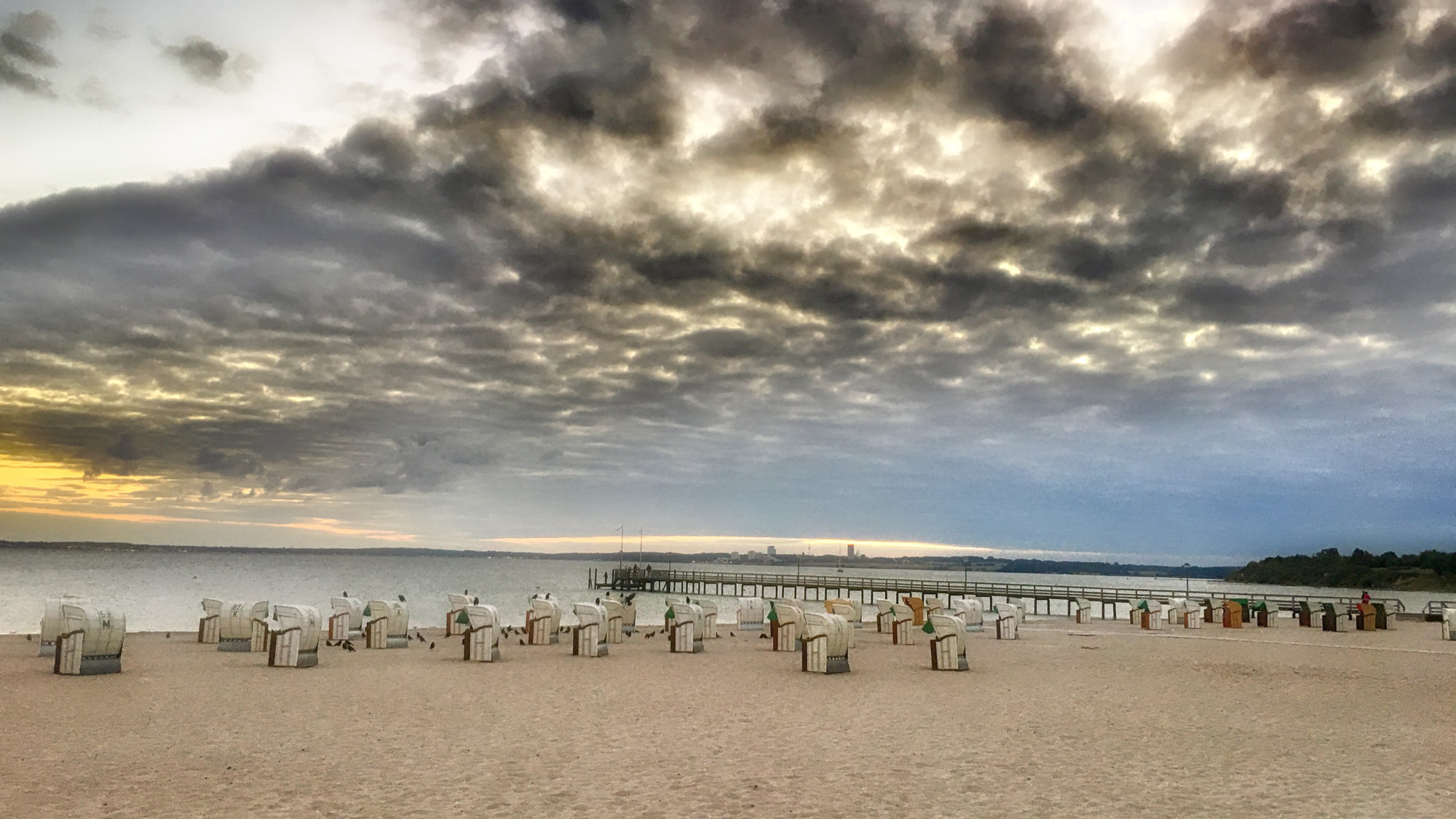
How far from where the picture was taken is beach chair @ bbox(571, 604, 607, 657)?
21.7 m

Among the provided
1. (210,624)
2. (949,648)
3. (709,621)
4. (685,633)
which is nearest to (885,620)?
(709,621)

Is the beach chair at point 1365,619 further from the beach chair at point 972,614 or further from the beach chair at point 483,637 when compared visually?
the beach chair at point 483,637

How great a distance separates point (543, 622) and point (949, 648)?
33.9 feet

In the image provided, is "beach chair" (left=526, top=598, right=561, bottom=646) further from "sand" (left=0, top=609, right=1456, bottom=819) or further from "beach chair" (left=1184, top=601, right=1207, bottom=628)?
"beach chair" (left=1184, top=601, right=1207, bottom=628)

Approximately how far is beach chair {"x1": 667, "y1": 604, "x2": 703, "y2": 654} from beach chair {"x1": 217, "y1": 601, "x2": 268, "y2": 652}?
9.17 m

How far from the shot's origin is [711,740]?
1144cm

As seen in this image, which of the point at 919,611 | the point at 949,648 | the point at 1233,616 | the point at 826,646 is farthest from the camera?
the point at 1233,616

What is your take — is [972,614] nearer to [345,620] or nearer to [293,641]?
[345,620]

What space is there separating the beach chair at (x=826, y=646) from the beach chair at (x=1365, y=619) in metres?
28.0

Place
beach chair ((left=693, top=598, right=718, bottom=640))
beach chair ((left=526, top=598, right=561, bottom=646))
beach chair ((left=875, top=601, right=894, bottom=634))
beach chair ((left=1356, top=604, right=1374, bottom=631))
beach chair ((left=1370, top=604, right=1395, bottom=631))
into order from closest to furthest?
1. beach chair ((left=526, top=598, right=561, bottom=646))
2. beach chair ((left=693, top=598, right=718, bottom=640))
3. beach chair ((left=875, top=601, right=894, bottom=634))
4. beach chair ((left=1356, top=604, right=1374, bottom=631))
5. beach chair ((left=1370, top=604, right=1395, bottom=631))

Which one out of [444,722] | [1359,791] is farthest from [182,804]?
[1359,791]

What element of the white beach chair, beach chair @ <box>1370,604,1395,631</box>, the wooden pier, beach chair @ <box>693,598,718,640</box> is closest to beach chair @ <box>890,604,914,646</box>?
the white beach chair

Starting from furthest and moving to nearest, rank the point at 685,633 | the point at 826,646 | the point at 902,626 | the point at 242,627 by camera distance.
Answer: the point at 902,626, the point at 685,633, the point at 242,627, the point at 826,646

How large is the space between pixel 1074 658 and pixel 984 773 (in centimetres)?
1416
